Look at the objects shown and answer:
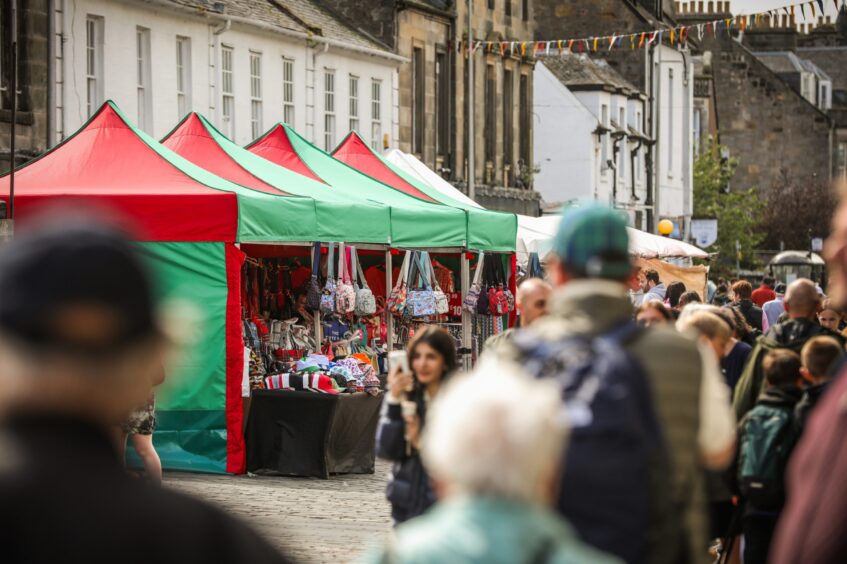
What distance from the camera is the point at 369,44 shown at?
34844mm

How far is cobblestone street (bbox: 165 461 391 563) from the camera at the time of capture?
1154cm

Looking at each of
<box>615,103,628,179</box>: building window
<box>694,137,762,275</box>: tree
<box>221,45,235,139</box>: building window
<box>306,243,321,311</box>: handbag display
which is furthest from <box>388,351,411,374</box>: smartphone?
<box>694,137,762,275</box>: tree

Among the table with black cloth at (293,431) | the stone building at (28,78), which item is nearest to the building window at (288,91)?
the stone building at (28,78)

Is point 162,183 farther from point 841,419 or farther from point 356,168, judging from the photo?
point 841,419

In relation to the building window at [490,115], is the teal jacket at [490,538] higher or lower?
lower

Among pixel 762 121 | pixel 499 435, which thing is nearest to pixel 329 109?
pixel 499 435

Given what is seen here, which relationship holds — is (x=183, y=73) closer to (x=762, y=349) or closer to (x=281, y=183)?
(x=281, y=183)

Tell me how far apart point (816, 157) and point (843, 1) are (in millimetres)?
59784

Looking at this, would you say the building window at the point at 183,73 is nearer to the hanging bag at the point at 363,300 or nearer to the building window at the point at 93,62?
the building window at the point at 93,62

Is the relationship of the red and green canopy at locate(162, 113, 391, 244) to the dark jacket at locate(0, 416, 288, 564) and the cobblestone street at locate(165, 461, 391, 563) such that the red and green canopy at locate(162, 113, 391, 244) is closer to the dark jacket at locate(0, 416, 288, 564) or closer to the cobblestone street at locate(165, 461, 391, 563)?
the cobblestone street at locate(165, 461, 391, 563)

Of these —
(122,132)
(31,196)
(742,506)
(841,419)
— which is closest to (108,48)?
(122,132)

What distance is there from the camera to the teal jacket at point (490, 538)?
10.3ft

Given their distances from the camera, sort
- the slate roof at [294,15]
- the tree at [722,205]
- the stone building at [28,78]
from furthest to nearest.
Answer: the tree at [722,205] → the slate roof at [294,15] → the stone building at [28,78]

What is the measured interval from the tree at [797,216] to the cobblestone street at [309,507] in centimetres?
6759
